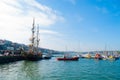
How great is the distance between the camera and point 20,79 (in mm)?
36781

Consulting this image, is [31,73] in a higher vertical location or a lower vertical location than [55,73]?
higher

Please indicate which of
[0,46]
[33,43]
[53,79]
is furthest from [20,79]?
[0,46]

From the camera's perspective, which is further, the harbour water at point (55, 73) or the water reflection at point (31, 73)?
the harbour water at point (55, 73)

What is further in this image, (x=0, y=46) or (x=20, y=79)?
(x=0, y=46)

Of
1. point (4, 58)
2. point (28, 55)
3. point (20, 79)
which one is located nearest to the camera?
point (20, 79)

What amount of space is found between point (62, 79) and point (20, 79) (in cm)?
775

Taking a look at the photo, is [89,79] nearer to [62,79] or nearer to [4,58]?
[62,79]

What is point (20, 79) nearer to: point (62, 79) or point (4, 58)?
point (62, 79)

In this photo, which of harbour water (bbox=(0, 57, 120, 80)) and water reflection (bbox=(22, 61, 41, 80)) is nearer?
water reflection (bbox=(22, 61, 41, 80))

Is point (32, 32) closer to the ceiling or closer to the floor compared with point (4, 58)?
closer to the ceiling

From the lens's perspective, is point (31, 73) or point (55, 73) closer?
point (31, 73)

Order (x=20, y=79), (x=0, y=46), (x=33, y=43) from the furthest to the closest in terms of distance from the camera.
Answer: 1. (x=0, y=46)
2. (x=33, y=43)
3. (x=20, y=79)

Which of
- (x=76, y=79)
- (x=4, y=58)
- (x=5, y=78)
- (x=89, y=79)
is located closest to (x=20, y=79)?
(x=5, y=78)

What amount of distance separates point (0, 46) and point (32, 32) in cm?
6995
